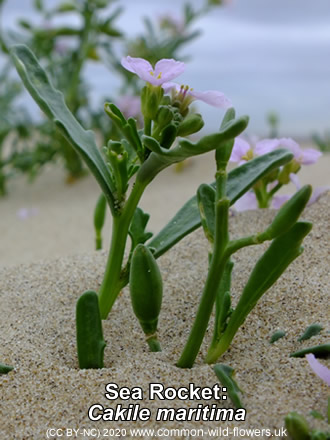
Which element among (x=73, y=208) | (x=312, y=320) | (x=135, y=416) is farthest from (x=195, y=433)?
(x=73, y=208)

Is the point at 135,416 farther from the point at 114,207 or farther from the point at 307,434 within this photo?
the point at 114,207

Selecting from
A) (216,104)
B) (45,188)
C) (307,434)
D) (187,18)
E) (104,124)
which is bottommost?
(45,188)

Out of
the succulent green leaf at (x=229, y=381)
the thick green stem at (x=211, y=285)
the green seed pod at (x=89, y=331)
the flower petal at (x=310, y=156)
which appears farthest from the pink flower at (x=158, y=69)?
the flower petal at (x=310, y=156)

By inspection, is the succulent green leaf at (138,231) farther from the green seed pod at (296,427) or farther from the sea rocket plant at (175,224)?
the green seed pod at (296,427)

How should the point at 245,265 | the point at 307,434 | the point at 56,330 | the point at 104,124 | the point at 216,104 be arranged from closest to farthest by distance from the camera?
the point at 307,434 < the point at 216,104 < the point at 56,330 < the point at 245,265 < the point at 104,124

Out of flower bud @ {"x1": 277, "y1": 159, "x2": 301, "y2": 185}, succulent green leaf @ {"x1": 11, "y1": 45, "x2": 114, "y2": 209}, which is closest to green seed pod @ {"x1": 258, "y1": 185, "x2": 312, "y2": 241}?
succulent green leaf @ {"x1": 11, "y1": 45, "x2": 114, "y2": 209}

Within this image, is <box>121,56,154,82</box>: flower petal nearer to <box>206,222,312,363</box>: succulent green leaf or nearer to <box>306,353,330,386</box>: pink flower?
<box>206,222,312,363</box>: succulent green leaf
